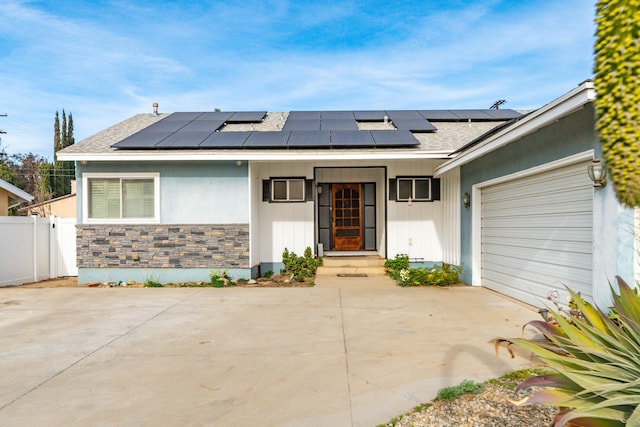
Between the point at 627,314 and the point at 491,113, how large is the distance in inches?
465

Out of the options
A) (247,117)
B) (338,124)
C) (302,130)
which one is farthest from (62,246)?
(338,124)

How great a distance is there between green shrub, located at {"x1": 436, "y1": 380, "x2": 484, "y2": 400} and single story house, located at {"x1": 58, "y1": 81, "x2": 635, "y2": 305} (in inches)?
126

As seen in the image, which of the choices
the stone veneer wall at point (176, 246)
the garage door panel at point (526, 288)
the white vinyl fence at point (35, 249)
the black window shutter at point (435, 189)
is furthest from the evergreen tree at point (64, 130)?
the garage door panel at point (526, 288)

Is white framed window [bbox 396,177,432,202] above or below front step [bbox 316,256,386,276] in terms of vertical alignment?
above

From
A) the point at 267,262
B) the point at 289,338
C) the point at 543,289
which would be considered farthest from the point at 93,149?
the point at 543,289

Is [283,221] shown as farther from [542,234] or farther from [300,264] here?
[542,234]

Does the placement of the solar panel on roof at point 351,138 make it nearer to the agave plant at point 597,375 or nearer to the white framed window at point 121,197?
the white framed window at point 121,197

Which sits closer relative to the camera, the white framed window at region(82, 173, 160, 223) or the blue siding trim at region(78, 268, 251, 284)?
the blue siding trim at region(78, 268, 251, 284)

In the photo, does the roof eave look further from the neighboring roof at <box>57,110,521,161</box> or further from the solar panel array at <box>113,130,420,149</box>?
the solar panel array at <box>113,130,420,149</box>

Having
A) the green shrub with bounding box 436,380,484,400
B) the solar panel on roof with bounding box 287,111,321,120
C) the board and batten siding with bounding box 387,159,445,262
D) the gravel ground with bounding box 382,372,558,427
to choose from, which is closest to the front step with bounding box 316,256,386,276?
the board and batten siding with bounding box 387,159,445,262

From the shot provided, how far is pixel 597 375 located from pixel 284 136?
29.0 ft

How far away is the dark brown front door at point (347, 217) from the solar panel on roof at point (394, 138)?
2402 millimetres

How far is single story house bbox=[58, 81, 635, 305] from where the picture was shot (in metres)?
6.38

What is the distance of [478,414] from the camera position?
2.89 meters
